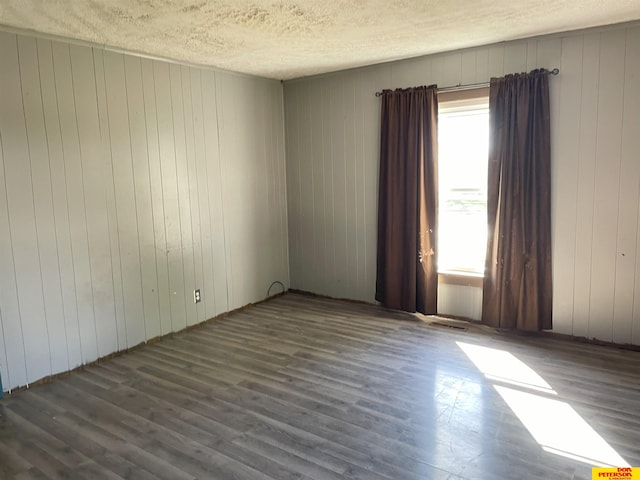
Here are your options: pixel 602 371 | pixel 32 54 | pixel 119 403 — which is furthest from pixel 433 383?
pixel 32 54

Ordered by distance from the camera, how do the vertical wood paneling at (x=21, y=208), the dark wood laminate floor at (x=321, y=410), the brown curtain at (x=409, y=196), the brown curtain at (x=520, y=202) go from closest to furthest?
the dark wood laminate floor at (x=321, y=410), the vertical wood paneling at (x=21, y=208), the brown curtain at (x=520, y=202), the brown curtain at (x=409, y=196)

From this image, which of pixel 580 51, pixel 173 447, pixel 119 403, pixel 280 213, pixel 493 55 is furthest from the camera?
pixel 280 213

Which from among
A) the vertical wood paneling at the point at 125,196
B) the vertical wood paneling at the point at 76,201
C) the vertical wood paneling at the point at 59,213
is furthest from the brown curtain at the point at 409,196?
the vertical wood paneling at the point at 59,213

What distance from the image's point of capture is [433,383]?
3109 mm

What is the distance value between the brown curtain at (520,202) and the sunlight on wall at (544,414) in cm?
57

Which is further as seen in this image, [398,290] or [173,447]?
[398,290]

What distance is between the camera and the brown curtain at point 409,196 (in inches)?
169

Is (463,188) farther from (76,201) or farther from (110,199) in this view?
(76,201)

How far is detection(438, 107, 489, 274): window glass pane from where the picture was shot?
4.18m

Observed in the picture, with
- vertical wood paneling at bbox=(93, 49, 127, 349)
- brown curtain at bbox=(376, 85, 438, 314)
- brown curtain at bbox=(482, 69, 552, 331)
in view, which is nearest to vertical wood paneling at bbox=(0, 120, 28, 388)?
vertical wood paneling at bbox=(93, 49, 127, 349)

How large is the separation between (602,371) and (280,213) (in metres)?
3.44

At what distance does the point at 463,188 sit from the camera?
169 inches

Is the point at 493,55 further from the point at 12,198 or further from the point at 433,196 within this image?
the point at 12,198

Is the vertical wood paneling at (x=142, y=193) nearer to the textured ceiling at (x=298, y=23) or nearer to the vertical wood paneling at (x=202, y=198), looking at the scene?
the textured ceiling at (x=298, y=23)
